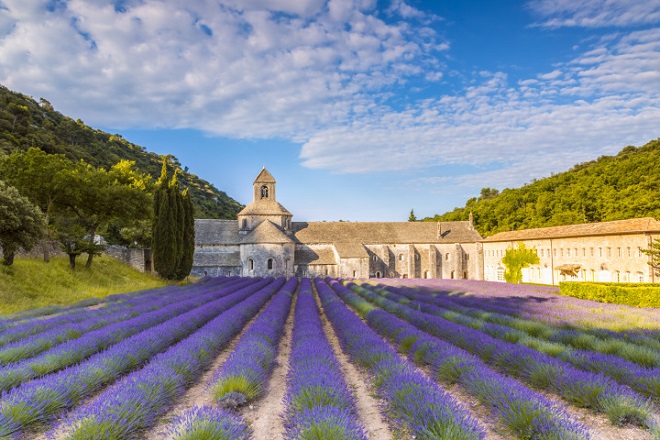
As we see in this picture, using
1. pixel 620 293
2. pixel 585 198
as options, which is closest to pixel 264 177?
pixel 620 293

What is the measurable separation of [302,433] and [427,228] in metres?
42.3

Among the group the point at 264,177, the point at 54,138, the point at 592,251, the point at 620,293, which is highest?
the point at 54,138

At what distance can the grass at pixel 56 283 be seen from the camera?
1383cm

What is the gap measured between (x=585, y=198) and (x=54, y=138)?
235 feet

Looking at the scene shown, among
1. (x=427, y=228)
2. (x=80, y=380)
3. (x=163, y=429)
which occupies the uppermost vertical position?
(x=427, y=228)

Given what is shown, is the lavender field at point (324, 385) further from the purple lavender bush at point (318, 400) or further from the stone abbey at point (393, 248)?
the stone abbey at point (393, 248)

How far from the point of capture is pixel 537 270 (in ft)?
122

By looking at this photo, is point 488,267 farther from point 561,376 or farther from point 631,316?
point 561,376

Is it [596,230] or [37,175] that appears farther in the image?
[596,230]

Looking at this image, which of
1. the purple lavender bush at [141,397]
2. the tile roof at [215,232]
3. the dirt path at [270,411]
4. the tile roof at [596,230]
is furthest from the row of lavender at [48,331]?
the tile roof at [596,230]

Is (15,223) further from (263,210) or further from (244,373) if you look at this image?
(263,210)

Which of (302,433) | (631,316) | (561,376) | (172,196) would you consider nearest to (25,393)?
(302,433)

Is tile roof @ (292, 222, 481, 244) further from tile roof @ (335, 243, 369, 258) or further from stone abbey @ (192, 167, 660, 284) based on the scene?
tile roof @ (335, 243, 369, 258)

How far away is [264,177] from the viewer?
40656 millimetres
